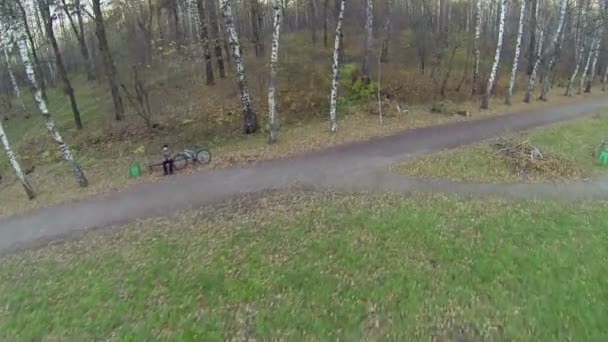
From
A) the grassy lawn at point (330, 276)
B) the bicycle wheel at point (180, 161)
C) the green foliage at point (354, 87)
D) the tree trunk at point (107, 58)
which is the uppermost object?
the tree trunk at point (107, 58)

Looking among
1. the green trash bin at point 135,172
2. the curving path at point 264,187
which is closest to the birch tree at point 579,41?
the curving path at point 264,187

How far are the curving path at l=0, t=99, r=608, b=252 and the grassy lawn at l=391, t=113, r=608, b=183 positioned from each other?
0.53 metres

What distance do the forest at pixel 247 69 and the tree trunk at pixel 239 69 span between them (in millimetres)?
41

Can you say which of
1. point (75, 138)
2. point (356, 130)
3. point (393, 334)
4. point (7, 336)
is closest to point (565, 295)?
point (393, 334)

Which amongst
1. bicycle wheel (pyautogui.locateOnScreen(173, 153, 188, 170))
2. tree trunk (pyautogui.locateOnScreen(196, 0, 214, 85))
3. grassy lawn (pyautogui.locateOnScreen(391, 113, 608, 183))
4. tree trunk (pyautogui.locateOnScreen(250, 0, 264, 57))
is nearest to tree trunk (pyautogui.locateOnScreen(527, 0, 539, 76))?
grassy lawn (pyautogui.locateOnScreen(391, 113, 608, 183))

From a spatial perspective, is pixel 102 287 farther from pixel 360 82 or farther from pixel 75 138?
pixel 360 82

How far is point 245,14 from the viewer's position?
96.3 ft

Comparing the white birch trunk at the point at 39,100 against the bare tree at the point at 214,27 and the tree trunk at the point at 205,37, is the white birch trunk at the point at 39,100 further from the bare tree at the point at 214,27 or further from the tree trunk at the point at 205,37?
the bare tree at the point at 214,27

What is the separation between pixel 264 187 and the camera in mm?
10492

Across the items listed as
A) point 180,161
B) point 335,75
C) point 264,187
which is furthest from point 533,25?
point 180,161

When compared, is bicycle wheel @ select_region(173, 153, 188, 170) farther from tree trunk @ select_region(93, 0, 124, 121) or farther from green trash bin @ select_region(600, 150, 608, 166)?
green trash bin @ select_region(600, 150, 608, 166)

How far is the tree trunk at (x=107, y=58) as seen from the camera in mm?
17531

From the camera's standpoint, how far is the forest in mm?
15570

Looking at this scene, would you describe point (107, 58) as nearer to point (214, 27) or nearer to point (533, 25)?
point (214, 27)
